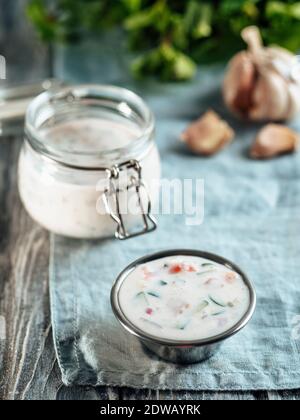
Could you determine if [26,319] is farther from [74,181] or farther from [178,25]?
[178,25]

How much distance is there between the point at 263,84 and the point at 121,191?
70 cm

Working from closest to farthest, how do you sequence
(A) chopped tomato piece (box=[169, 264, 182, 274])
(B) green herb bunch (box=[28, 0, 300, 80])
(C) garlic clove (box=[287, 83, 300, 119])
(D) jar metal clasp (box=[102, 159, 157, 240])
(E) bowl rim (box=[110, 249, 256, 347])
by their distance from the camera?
(E) bowl rim (box=[110, 249, 256, 347]), (A) chopped tomato piece (box=[169, 264, 182, 274]), (D) jar metal clasp (box=[102, 159, 157, 240]), (C) garlic clove (box=[287, 83, 300, 119]), (B) green herb bunch (box=[28, 0, 300, 80])

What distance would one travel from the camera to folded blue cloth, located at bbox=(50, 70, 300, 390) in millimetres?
1508

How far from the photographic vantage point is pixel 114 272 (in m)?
1.77

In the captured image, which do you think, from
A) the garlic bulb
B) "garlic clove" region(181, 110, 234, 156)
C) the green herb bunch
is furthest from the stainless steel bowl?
the green herb bunch

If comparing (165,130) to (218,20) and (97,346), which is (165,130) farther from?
(97,346)

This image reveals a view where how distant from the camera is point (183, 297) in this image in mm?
1521

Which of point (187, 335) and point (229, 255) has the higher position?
point (187, 335)

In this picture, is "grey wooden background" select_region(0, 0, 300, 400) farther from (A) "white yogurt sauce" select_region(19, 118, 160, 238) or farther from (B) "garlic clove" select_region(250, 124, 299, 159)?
(B) "garlic clove" select_region(250, 124, 299, 159)

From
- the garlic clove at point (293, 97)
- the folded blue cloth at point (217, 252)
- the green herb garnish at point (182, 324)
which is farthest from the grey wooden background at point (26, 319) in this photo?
the garlic clove at point (293, 97)

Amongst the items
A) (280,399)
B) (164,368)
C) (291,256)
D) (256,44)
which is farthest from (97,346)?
(256,44)

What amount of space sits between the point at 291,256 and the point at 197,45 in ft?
3.41

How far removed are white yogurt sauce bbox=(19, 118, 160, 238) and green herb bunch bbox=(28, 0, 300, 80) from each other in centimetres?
65

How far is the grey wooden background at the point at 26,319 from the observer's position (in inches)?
58.1
